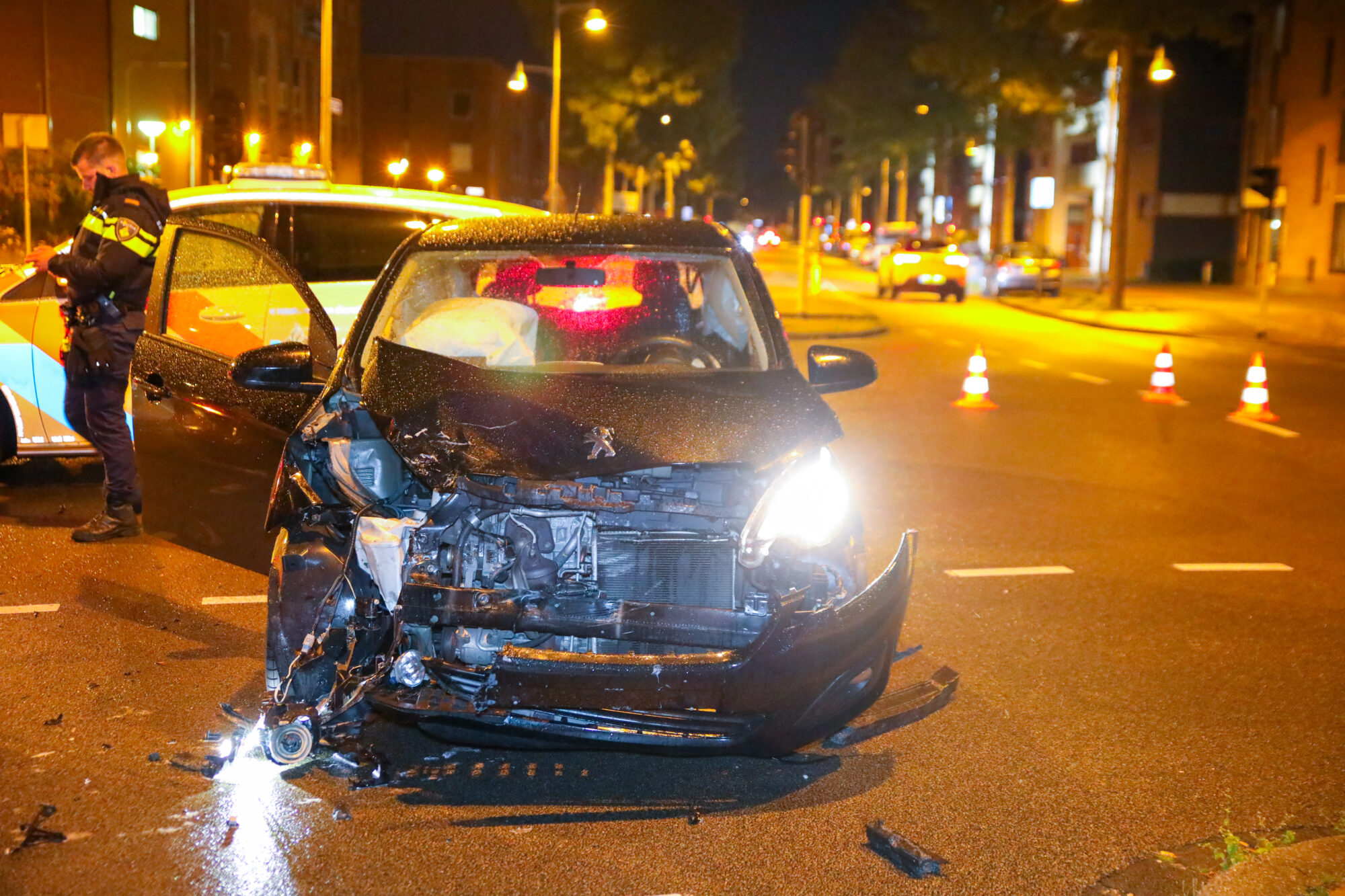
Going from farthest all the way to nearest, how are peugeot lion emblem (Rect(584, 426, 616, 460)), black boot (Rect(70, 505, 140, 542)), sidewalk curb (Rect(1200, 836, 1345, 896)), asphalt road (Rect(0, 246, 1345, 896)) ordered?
black boot (Rect(70, 505, 140, 542)) → peugeot lion emblem (Rect(584, 426, 616, 460)) → asphalt road (Rect(0, 246, 1345, 896)) → sidewalk curb (Rect(1200, 836, 1345, 896))

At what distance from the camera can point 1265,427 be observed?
13.7 metres

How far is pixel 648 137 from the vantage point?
228ft

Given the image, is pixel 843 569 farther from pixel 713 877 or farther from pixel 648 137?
pixel 648 137

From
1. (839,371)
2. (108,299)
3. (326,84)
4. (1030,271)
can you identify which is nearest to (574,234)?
(839,371)

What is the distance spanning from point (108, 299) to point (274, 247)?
113cm

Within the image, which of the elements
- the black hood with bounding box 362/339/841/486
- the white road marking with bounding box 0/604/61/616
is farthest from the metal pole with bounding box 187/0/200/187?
the black hood with bounding box 362/339/841/486

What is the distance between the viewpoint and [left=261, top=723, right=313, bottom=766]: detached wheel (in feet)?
14.0

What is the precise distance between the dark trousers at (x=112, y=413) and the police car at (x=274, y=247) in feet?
2.63

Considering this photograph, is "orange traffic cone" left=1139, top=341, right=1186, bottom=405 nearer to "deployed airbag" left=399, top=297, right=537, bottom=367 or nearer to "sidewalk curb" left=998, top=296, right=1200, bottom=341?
"deployed airbag" left=399, top=297, right=537, bottom=367

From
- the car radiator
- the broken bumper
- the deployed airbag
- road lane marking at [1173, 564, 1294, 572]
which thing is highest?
the deployed airbag

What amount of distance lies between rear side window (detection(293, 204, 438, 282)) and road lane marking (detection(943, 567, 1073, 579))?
416cm

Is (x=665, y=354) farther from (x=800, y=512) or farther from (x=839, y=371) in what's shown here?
(x=800, y=512)

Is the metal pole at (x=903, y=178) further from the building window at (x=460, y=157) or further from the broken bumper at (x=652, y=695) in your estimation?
the broken bumper at (x=652, y=695)

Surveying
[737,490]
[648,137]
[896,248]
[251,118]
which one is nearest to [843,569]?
[737,490]
